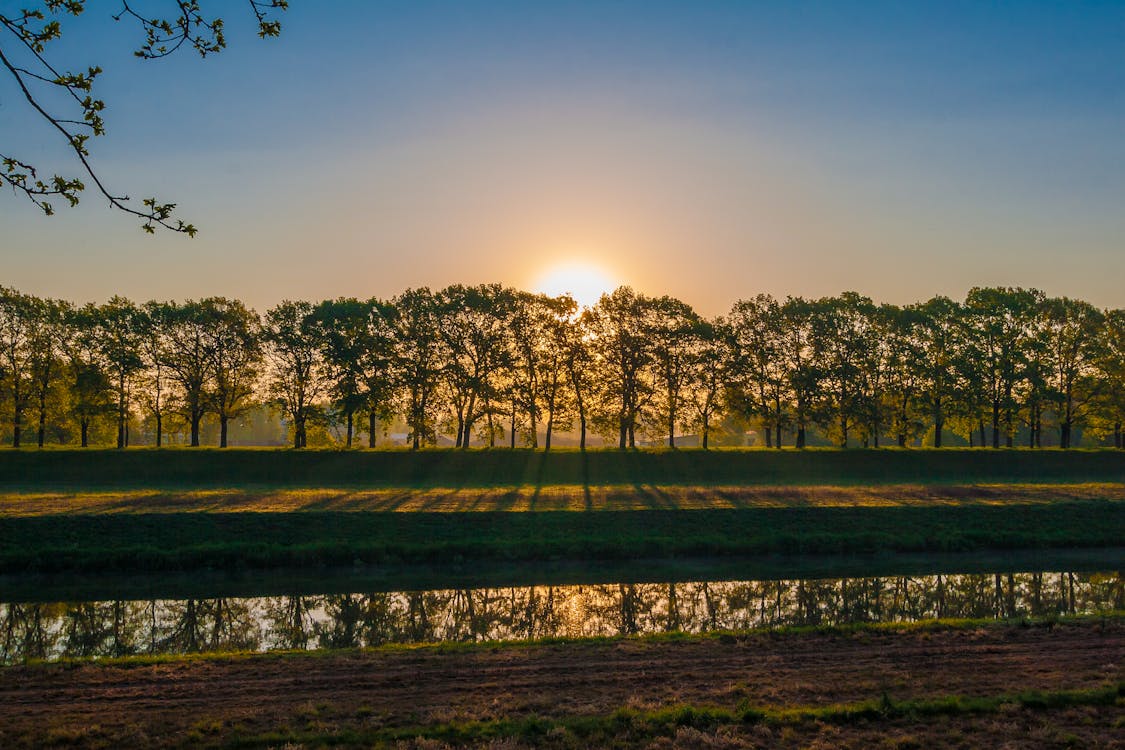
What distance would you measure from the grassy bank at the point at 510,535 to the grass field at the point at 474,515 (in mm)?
78

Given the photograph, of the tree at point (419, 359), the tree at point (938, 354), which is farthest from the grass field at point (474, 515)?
the tree at point (938, 354)

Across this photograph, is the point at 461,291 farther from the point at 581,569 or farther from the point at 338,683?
the point at 338,683

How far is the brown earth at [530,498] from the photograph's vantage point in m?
34.7

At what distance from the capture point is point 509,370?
65812mm

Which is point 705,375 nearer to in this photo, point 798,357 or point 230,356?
point 798,357

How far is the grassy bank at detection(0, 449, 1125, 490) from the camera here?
50812 millimetres

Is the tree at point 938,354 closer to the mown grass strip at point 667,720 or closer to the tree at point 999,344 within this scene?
the tree at point 999,344

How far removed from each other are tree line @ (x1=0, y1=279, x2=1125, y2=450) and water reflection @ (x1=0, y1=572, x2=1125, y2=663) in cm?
4113

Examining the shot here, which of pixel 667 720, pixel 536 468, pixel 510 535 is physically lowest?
pixel 510 535

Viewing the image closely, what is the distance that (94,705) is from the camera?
12344mm

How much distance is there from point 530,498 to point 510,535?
8327 millimetres

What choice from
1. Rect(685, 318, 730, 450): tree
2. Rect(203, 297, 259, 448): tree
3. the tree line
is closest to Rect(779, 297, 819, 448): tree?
the tree line

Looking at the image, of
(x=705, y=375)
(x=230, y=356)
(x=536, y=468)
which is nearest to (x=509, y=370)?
(x=536, y=468)

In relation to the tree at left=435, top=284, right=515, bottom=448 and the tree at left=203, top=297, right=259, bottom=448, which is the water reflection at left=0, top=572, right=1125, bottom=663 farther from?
the tree at left=203, top=297, right=259, bottom=448
